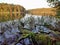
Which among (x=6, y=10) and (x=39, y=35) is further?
(x=6, y=10)

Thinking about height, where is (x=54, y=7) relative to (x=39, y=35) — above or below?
above

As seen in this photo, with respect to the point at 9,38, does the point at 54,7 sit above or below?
above

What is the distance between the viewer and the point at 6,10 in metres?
3.84

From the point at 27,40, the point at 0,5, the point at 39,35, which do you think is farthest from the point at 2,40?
the point at 0,5

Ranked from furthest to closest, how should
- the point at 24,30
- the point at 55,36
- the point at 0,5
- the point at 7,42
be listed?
the point at 0,5 < the point at 24,30 < the point at 55,36 < the point at 7,42

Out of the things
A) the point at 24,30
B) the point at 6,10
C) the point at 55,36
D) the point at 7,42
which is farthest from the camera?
the point at 6,10

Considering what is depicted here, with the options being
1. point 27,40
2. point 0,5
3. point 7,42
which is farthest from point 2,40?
point 0,5

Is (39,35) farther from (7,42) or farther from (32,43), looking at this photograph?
(7,42)

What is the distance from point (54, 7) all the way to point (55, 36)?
214 centimetres

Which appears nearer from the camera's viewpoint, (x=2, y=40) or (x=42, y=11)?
(x=2, y=40)

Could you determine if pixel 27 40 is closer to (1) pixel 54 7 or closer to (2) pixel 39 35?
(2) pixel 39 35

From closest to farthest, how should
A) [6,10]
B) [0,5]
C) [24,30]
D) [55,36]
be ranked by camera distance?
[55,36], [24,30], [0,5], [6,10]

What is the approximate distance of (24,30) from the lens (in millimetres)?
1686

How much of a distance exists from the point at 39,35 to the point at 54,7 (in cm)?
220
